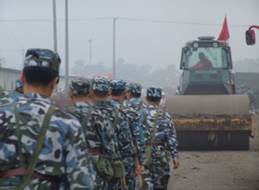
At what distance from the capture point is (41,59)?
3.97 metres

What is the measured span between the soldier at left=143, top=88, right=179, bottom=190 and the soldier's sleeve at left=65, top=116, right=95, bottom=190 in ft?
15.3

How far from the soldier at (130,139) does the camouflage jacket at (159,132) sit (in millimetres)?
659

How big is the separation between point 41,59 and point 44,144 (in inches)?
19.7

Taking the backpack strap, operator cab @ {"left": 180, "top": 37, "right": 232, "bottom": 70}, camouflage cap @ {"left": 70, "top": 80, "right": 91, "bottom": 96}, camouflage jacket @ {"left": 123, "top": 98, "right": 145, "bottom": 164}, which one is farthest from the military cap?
operator cab @ {"left": 180, "top": 37, "right": 232, "bottom": 70}

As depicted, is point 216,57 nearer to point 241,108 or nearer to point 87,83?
point 241,108

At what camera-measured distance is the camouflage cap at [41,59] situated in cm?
396

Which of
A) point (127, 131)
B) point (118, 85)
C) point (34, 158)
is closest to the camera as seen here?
point (34, 158)

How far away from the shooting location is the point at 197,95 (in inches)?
709

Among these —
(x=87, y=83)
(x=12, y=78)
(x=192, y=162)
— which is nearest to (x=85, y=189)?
(x=87, y=83)

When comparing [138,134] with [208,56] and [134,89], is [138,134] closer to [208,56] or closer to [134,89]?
[134,89]

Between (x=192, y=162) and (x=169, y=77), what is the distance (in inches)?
4945

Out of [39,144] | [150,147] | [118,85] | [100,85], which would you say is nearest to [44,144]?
[39,144]

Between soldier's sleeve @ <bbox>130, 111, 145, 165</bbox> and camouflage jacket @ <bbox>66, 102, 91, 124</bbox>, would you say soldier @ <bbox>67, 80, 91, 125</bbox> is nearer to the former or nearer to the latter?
camouflage jacket @ <bbox>66, 102, 91, 124</bbox>

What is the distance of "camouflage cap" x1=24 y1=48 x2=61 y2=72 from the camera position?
156 inches
